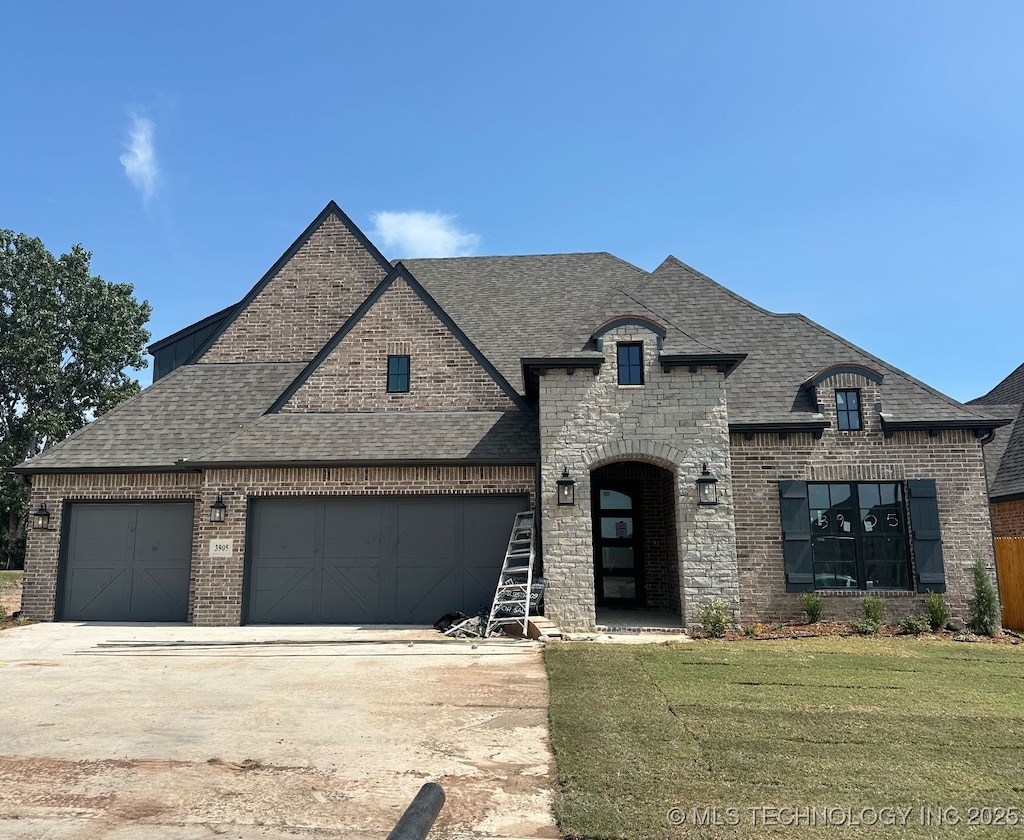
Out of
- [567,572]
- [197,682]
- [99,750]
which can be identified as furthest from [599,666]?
[99,750]

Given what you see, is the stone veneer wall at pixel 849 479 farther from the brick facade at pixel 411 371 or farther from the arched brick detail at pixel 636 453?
the brick facade at pixel 411 371

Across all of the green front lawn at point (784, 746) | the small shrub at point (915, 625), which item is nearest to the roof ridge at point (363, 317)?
the green front lawn at point (784, 746)

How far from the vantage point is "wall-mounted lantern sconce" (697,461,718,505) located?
12078 mm

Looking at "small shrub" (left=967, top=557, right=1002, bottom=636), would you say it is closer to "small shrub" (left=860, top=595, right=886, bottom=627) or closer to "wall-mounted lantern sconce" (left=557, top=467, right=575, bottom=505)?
"small shrub" (left=860, top=595, right=886, bottom=627)

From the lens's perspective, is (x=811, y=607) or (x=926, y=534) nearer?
(x=811, y=607)

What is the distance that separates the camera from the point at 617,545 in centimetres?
1540

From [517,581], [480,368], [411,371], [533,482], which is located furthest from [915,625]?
[411,371]

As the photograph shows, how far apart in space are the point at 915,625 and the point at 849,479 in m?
2.80

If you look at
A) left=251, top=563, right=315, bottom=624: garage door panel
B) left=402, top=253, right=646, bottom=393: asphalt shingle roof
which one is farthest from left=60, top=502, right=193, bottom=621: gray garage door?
left=402, top=253, right=646, bottom=393: asphalt shingle roof

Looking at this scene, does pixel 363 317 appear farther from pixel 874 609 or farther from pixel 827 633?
pixel 874 609

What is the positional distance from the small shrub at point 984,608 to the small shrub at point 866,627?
1891mm

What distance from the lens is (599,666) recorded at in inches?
338

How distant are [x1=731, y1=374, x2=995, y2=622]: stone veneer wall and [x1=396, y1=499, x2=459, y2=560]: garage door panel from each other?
18.2 feet

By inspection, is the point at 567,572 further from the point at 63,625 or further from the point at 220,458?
the point at 63,625
